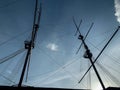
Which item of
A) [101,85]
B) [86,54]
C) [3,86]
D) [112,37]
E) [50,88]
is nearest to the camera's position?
[3,86]

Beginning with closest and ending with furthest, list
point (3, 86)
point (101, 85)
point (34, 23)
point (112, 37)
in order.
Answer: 1. point (3, 86)
2. point (101, 85)
3. point (112, 37)
4. point (34, 23)

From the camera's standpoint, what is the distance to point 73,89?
52.8 ft

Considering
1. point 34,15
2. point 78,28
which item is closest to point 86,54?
point 78,28

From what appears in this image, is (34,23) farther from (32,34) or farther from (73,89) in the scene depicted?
(73,89)

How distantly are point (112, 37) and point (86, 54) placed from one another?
22.3 feet

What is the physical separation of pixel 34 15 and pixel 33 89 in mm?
10041

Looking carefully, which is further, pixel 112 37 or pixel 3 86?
pixel 112 37

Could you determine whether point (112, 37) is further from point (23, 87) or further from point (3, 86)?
point (3, 86)

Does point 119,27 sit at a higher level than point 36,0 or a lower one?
lower

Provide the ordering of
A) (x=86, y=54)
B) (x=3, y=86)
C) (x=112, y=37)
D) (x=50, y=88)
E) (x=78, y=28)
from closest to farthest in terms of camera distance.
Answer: (x=3, y=86)
(x=50, y=88)
(x=112, y=37)
(x=86, y=54)
(x=78, y=28)

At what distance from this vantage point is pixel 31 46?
2022cm

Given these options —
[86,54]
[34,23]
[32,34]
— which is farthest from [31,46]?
[86,54]

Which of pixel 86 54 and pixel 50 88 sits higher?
pixel 86 54

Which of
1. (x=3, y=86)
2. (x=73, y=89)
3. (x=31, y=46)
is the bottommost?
(x=73, y=89)
